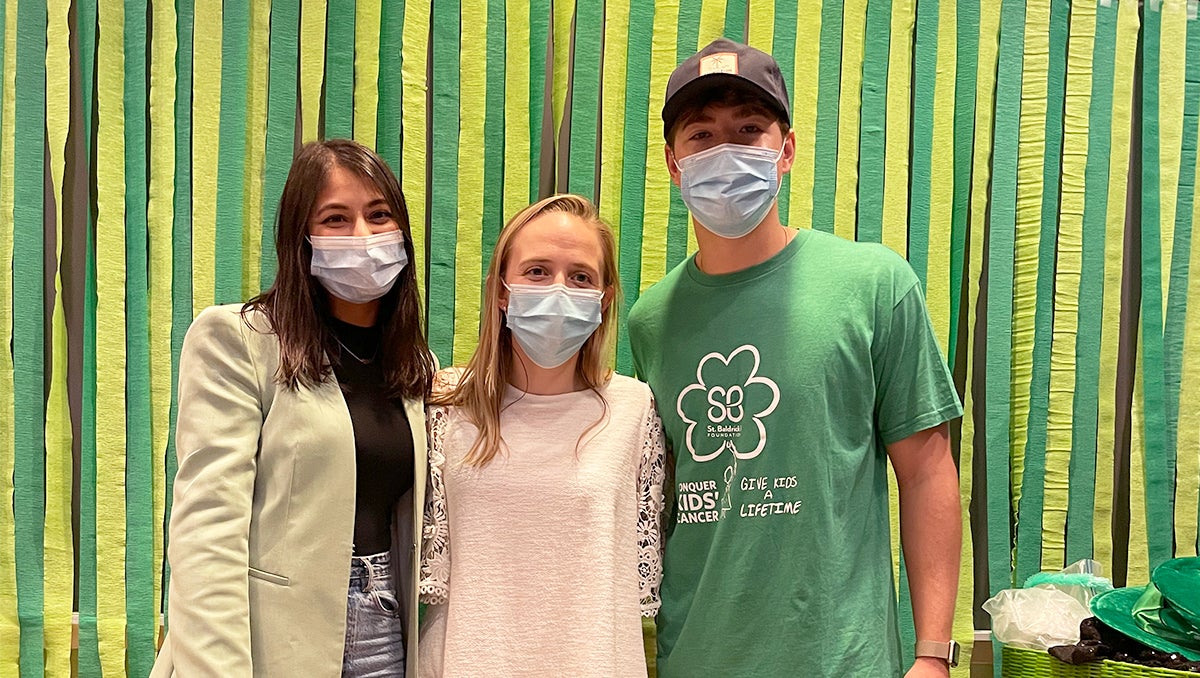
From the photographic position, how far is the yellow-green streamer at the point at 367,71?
2494 mm

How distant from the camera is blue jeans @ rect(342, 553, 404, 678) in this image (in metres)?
1.78

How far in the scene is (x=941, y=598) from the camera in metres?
1.87

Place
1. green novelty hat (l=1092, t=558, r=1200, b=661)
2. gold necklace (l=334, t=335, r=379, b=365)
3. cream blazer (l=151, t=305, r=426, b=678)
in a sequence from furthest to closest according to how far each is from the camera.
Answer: green novelty hat (l=1092, t=558, r=1200, b=661) < gold necklace (l=334, t=335, r=379, b=365) < cream blazer (l=151, t=305, r=426, b=678)

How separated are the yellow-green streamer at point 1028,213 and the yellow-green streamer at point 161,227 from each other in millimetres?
1992

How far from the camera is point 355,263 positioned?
1.80 m

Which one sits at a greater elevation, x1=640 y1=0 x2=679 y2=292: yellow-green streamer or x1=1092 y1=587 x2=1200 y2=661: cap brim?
x1=640 y1=0 x2=679 y2=292: yellow-green streamer

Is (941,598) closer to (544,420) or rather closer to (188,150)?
(544,420)

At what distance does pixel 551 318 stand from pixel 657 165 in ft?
2.64

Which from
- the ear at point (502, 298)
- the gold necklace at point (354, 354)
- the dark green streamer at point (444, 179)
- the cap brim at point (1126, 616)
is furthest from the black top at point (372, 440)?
the cap brim at point (1126, 616)

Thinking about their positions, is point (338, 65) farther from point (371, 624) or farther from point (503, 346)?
point (371, 624)

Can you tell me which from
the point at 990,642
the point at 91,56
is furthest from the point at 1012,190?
the point at 91,56

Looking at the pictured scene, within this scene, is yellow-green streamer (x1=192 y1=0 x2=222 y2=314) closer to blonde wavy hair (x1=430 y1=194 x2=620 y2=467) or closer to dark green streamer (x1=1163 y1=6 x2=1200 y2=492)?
blonde wavy hair (x1=430 y1=194 x2=620 y2=467)

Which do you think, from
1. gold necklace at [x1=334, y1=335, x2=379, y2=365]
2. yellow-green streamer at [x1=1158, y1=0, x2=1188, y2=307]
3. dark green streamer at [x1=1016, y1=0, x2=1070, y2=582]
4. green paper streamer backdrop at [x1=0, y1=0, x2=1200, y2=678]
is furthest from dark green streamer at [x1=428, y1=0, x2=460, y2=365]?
yellow-green streamer at [x1=1158, y1=0, x2=1188, y2=307]

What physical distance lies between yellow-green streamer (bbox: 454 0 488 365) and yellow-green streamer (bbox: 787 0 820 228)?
74 cm
